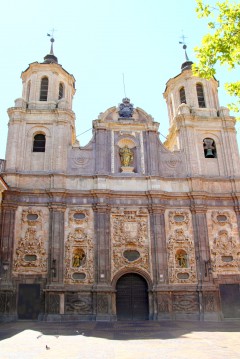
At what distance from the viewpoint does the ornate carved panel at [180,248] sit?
78.2ft

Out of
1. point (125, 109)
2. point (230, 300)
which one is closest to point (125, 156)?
point (125, 109)

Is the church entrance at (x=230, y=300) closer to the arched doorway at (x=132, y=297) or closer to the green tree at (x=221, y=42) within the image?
the arched doorway at (x=132, y=297)

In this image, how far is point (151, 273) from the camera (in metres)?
23.6

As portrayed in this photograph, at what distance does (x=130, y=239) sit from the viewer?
2428 centimetres

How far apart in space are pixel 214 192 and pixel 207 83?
414 inches

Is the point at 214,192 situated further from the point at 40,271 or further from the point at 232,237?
the point at 40,271

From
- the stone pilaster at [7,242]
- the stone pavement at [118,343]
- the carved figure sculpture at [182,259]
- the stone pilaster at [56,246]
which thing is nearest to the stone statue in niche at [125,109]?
the stone pilaster at [56,246]

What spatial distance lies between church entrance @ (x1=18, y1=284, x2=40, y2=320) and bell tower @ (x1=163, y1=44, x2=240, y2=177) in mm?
13891

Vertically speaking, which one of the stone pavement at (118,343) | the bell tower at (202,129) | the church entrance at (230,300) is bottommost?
the stone pavement at (118,343)

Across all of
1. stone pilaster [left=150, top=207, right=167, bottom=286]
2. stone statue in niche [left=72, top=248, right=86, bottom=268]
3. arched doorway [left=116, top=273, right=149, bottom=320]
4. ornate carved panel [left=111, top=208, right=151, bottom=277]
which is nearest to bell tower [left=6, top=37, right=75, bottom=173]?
ornate carved panel [left=111, top=208, right=151, bottom=277]

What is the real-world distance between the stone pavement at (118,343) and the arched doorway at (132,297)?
5.07 metres

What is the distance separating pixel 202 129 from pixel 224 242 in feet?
30.9

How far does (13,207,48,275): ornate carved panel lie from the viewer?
75.2ft

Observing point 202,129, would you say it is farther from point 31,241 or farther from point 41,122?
point 31,241
